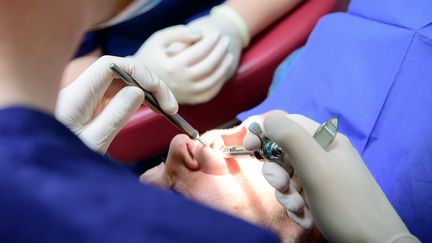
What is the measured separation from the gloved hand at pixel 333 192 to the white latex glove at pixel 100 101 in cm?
21

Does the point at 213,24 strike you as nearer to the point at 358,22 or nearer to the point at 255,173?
the point at 358,22

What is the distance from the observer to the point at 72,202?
0.35 metres

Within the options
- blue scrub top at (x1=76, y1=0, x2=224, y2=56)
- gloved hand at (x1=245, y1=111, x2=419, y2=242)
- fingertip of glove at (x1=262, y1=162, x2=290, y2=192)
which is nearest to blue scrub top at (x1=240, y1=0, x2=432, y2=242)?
gloved hand at (x1=245, y1=111, x2=419, y2=242)

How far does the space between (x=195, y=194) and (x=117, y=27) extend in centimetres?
65

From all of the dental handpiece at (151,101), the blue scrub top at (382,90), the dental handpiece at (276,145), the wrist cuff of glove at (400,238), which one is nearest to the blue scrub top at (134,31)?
the blue scrub top at (382,90)

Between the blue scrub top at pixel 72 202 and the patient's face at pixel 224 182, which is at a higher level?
the blue scrub top at pixel 72 202

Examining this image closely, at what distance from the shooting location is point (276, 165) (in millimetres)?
743

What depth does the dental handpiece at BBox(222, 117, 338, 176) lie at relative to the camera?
2.44ft

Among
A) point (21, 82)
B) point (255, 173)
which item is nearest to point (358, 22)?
point (255, 173)

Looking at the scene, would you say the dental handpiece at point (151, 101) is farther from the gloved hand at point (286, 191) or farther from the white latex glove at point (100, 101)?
the gloved hand at point (286, 191)

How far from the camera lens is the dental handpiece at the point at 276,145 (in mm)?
745

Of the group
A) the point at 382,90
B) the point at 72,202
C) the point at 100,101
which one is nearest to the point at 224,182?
the point at 100,101

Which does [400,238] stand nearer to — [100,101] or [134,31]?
[100,101]

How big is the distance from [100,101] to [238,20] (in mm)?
531
